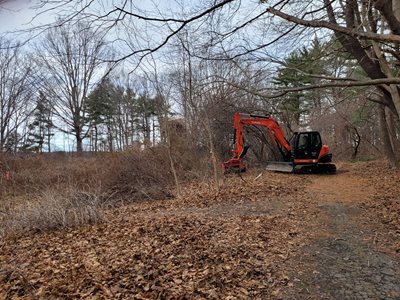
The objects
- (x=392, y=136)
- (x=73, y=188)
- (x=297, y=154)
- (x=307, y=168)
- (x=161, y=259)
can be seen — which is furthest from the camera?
(x=392, y=136)

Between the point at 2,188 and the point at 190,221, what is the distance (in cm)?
1019

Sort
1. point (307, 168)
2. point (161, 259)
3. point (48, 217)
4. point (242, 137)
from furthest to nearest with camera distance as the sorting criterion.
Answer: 1. point (307, 168)
2. point (242, 137)
3. point (48, 217)
4. point (161, 259)

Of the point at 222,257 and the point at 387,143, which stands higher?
the point at 387,143

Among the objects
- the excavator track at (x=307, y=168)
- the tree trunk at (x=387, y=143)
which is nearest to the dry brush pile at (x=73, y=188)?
the excavator track at (x=307, y=168)

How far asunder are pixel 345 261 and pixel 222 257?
1.64 meters

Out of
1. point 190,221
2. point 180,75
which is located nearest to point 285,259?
point 190,221

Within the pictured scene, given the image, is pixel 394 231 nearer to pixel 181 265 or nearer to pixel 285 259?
pixel 285 259

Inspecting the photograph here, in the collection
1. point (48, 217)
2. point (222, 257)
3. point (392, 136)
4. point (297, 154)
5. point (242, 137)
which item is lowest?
point (222, 257)

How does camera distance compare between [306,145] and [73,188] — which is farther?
[306,145]

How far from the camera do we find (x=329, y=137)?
2764cm

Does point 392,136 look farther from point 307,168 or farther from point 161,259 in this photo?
point 161,259

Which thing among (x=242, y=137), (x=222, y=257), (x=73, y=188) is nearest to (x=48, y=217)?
(x=73, y=188)

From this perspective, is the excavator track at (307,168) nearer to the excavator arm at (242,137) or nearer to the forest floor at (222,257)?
the excavator arm at (242,137)

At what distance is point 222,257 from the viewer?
438cm
